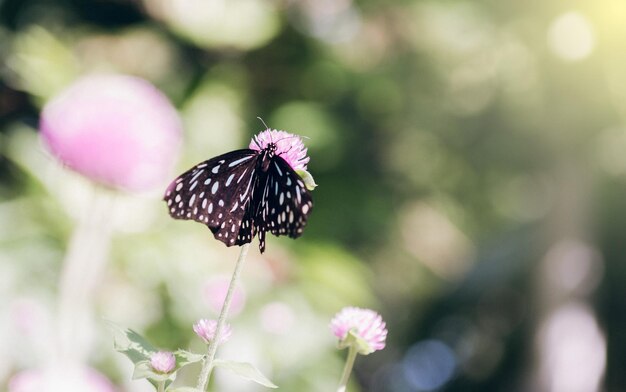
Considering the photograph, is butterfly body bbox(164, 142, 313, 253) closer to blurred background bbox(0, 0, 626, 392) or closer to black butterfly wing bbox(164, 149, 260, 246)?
black butterfly wing bbox(164, 149, 260, 246)

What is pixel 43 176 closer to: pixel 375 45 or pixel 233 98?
pixel 233 98

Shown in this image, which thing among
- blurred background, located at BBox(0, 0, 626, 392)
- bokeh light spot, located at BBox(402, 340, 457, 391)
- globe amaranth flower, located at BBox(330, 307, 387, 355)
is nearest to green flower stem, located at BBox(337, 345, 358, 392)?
globe amaranth flower, located at BBox(330, 307, 387, 355)

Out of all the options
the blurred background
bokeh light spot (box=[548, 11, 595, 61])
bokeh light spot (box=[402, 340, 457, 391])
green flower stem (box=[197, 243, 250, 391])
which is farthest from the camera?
bokeh light spot (box=[402, 340, 457, 391])

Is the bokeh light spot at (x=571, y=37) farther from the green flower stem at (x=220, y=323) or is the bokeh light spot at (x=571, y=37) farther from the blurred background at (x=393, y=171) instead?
the green flower stem at (x=220, y=323)

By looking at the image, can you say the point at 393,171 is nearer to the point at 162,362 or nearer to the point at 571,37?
the point at 571,37

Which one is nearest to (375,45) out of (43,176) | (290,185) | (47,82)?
(47,82)

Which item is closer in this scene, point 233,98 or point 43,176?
point 43,176

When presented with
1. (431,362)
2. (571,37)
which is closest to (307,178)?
(571,37)
